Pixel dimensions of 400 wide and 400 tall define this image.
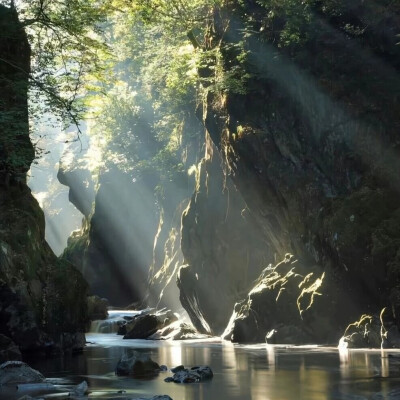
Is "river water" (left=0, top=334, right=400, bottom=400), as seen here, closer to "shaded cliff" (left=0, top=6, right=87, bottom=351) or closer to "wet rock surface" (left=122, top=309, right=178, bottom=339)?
"shaded cliff" (left=0, top=6, right=87, bottom=351)

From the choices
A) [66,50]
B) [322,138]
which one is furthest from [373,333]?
[66,50]

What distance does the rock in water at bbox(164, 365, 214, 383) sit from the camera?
52.7 ft

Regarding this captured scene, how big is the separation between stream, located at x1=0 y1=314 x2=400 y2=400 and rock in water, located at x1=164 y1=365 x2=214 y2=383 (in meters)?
0.31

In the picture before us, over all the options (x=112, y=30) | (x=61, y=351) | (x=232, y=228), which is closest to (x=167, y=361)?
(x=61, y=351)

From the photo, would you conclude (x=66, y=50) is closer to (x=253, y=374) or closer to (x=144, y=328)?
(x=253, y=374)

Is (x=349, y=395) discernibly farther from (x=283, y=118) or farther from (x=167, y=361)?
(x=283, y=118)

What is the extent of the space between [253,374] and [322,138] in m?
13.6

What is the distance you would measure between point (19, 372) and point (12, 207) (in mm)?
12740

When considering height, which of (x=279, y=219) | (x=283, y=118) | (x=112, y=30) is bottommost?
(x=279, y=219)

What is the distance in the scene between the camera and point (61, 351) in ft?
86.8

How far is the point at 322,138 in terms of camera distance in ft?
93.0

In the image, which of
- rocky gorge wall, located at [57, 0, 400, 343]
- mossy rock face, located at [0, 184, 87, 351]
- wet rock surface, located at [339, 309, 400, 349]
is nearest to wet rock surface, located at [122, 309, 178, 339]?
rocky gorge wall, located at [57, 0, 400, 343]

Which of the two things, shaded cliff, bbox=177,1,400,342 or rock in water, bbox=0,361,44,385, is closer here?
rock in water, bbox=0,361,44,385

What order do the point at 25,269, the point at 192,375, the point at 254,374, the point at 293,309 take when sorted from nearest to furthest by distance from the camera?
the point at 192,375 → the point at 254,374 → the point at 25,269 → the point at 293,309
